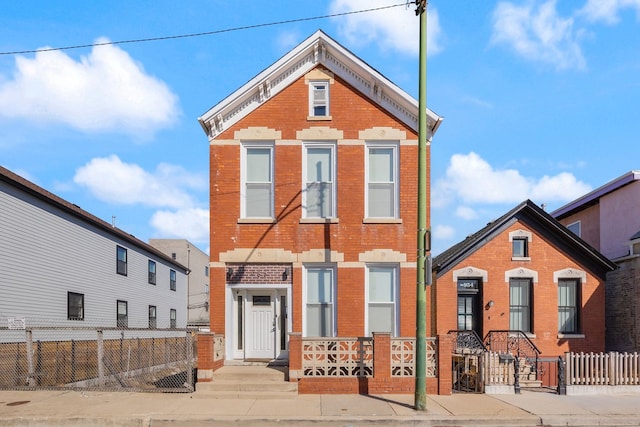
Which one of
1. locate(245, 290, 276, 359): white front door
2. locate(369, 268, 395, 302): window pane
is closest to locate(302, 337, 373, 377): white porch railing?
locate(369, 268, 395, 302): window pane

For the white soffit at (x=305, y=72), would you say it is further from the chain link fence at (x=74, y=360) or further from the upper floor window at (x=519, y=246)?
the upper floor window at (x=519, y=246)

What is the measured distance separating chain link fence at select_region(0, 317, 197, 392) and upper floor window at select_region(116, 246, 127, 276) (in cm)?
334

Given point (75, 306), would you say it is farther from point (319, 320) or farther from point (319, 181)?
point (319, 181)

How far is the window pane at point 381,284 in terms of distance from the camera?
1441 cm

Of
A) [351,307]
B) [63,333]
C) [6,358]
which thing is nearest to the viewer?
[351,307]

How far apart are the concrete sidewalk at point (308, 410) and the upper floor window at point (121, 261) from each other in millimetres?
15357

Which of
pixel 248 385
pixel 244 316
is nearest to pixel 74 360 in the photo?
pixel 244 316

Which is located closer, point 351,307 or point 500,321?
point 351,307

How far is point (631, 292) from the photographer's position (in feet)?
61.1

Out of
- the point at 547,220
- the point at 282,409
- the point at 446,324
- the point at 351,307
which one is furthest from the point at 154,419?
the point at 547,220

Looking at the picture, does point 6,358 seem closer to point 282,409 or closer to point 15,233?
point 15,233

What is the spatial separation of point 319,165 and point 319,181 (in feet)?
1.56

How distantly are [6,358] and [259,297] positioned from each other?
908cm

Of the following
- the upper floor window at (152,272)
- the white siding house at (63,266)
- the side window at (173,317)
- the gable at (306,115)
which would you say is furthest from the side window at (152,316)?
the gable at (306,115)
